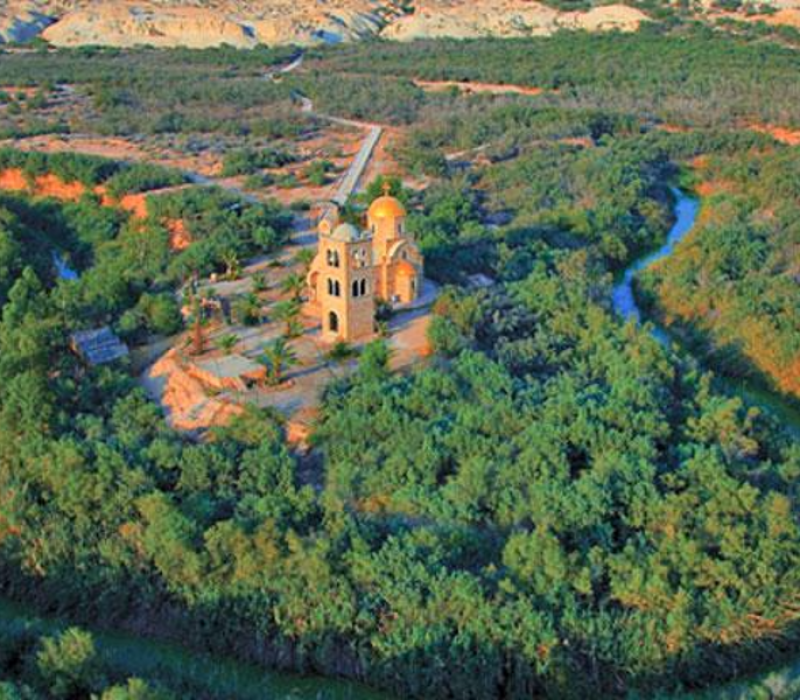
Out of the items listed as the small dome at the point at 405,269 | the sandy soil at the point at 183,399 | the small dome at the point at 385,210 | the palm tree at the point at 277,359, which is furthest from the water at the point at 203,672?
the small dome at the point at 385,210

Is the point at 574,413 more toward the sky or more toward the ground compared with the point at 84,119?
more toward the sky

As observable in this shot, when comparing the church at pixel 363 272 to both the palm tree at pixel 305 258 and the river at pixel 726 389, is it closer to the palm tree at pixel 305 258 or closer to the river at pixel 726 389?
the palm tree at pixel 305 258

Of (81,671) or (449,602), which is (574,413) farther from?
(81,671)

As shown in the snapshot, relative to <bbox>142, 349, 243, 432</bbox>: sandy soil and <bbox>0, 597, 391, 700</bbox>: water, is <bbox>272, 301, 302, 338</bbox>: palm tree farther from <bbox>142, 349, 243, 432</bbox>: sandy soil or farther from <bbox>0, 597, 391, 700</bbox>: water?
<bbox>0, 597, 391, 700</bbox>: water

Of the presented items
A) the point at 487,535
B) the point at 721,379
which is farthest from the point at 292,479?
the point at 721,379

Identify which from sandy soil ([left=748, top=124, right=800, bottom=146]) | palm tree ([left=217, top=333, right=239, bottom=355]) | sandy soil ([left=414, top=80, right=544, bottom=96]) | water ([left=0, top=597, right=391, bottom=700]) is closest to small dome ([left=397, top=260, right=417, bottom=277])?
palm tree ([left=217, top=333, right=239, bottom=355])

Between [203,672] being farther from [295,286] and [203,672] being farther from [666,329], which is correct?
[666,329]
